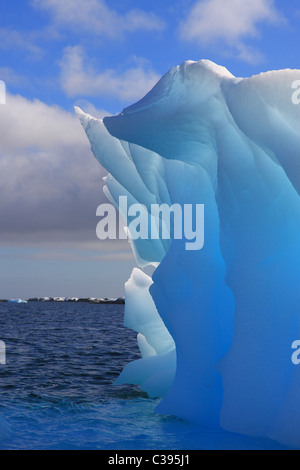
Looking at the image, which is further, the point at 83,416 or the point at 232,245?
the point at 83,416

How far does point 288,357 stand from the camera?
6.81m

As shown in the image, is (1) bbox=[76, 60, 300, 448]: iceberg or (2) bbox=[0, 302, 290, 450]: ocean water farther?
(1) bbox=[76, 60, 300, 448]: iceberg

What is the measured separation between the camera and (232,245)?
768 centimetres

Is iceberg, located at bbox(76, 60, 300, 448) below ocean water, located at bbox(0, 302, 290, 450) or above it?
above

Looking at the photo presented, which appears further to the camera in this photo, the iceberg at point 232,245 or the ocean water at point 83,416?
the iceberg at point 232,245

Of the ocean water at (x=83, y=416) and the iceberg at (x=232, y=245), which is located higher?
the iceberg at (x=232, y=245)

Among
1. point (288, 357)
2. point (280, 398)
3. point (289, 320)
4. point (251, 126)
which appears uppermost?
point (251, 126)

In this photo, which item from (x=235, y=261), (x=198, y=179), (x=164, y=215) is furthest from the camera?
(x=164, y=215)

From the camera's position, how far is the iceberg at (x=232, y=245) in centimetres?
679

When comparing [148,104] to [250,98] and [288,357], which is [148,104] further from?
[288,357]

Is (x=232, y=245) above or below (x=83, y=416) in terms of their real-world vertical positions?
above

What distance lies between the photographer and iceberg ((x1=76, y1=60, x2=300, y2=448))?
6.79 metres
